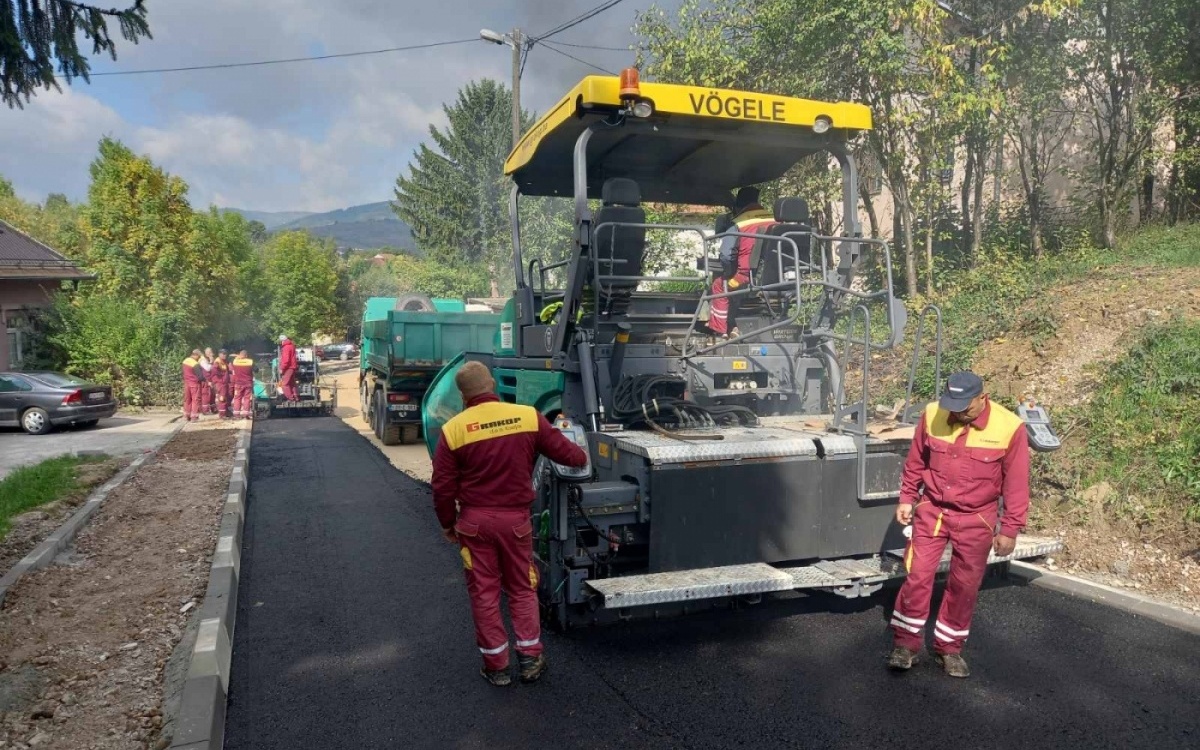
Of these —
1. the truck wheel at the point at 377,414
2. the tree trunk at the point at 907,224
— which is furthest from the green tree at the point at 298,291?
the tree trunk at the point at 907,224

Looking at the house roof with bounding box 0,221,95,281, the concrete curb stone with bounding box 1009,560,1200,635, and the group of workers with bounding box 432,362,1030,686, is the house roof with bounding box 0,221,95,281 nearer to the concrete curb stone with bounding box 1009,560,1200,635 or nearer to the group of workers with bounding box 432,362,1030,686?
the group of workers with bounding box 432,362,1030,686

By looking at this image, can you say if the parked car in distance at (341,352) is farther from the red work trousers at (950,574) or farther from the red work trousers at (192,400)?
the red work trousers at (950,574)

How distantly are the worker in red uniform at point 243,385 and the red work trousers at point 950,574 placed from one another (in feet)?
51.1

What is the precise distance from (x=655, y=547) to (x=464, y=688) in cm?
122

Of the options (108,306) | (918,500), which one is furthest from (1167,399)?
(108,306)

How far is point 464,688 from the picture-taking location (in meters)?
4.25

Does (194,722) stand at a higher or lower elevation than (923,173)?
lower

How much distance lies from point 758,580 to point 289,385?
16.8m

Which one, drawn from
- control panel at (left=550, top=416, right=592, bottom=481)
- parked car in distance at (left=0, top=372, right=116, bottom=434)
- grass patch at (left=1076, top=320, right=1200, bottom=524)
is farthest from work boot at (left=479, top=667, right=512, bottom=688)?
parked car in distance at (left=0, top=372, right=116, bottom=434)

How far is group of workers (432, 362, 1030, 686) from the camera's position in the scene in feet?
13.7

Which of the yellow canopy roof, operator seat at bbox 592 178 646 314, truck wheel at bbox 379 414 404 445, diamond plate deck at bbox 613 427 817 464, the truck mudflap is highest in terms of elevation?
the yellow canopy roof

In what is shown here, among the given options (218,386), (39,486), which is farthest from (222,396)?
(39,486)

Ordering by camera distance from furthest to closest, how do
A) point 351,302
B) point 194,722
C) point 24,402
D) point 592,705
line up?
point 351,302, point 24,402, point 592,705, point 194,722

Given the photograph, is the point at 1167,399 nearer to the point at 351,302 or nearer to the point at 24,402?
the point at 24,402
